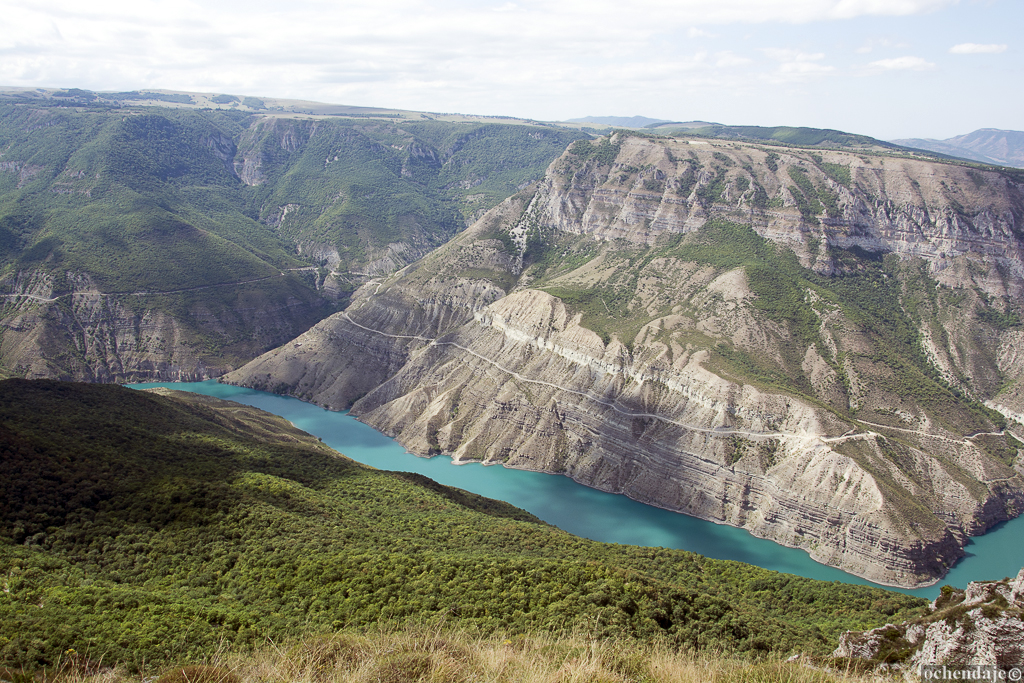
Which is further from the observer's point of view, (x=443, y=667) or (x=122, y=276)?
(x=122, y=276)

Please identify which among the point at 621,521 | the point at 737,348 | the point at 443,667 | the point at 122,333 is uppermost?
the point at 443,667

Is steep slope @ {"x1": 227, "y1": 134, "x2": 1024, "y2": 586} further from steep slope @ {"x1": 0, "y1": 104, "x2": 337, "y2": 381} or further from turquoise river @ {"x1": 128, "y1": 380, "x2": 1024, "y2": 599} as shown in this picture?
steep slope @ {"x1": 0, "y1": 104, "x2": 337, "y2": 381}

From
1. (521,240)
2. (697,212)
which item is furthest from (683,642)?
(521,240)

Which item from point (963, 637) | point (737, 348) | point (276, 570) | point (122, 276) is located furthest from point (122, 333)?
point (963, 637)

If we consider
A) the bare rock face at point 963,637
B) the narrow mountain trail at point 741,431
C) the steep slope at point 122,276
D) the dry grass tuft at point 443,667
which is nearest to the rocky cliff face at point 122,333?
the steep slope at point 122,276

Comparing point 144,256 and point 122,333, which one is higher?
point 144,256

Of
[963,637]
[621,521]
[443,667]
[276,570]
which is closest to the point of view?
[443,667]

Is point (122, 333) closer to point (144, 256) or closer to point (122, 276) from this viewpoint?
point (122, 276)
